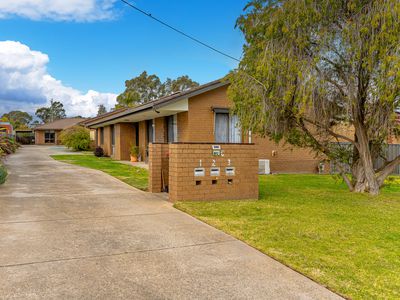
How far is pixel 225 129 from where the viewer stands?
1631 centimetres

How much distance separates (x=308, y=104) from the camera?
8.30 meters

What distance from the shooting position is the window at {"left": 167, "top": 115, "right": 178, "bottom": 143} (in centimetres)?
1681

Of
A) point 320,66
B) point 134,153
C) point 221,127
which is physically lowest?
point 134,153

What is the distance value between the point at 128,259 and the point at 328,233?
3.19 meters

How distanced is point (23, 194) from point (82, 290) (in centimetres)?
646

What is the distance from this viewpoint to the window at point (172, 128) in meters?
16.8

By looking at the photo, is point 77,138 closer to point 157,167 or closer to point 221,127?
point 221,127

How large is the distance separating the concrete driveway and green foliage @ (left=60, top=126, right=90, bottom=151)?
29.2 meters

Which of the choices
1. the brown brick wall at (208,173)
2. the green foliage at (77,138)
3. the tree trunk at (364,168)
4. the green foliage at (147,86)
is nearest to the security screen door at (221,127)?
the tree trunk at (364,168)

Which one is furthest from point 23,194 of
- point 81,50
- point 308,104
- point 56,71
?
point 56,71

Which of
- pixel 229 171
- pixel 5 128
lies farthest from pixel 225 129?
pixel 5 128

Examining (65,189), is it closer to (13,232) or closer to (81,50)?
(13,232)

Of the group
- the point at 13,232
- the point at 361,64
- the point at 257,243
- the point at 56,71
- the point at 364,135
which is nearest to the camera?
the point at 257,243

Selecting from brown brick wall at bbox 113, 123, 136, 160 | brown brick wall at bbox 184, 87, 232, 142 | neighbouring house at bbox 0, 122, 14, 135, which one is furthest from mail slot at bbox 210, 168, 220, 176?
brown brick wall at bbox 113, 123, 136, 160
